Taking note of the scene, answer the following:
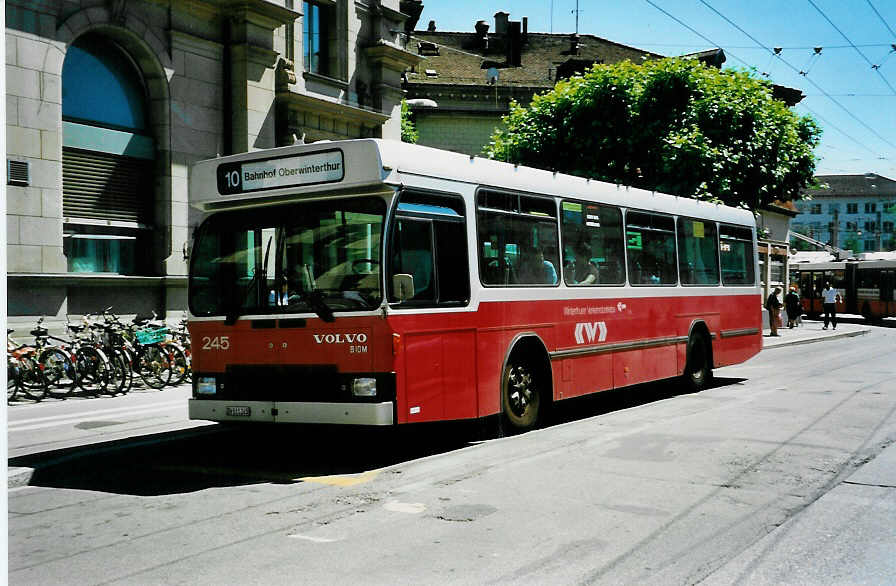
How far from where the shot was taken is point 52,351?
14805mm

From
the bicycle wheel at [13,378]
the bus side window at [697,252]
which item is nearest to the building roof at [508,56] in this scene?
the bus side window at [697,252]

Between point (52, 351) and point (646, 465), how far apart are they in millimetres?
10395

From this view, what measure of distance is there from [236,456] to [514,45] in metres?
49.8

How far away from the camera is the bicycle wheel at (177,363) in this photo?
16.4 metres

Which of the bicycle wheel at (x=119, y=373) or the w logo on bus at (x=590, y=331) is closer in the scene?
the w logo on bus at (x=590, y=331)

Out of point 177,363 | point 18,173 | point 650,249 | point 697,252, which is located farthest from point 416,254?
point 18,173

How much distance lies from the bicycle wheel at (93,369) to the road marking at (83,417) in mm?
1752

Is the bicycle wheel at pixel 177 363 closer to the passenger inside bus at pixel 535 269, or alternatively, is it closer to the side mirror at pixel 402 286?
the passenger inside bus at pixel 535 269

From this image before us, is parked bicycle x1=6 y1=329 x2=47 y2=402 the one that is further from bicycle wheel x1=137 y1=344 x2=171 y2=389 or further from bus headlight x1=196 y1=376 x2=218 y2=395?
bus headlight x1=196 y1=376 x2=218 y2=395

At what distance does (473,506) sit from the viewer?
665 cm

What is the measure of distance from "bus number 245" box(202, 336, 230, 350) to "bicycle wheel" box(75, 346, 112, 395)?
6.86m

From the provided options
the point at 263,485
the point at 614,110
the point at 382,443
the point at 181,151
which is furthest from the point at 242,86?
the point at 263,485

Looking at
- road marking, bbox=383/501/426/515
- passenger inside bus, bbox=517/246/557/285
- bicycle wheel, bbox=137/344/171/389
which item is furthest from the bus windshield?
bicycle wheel, bbox=137/344/171/389

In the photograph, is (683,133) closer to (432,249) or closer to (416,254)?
(432,249)
